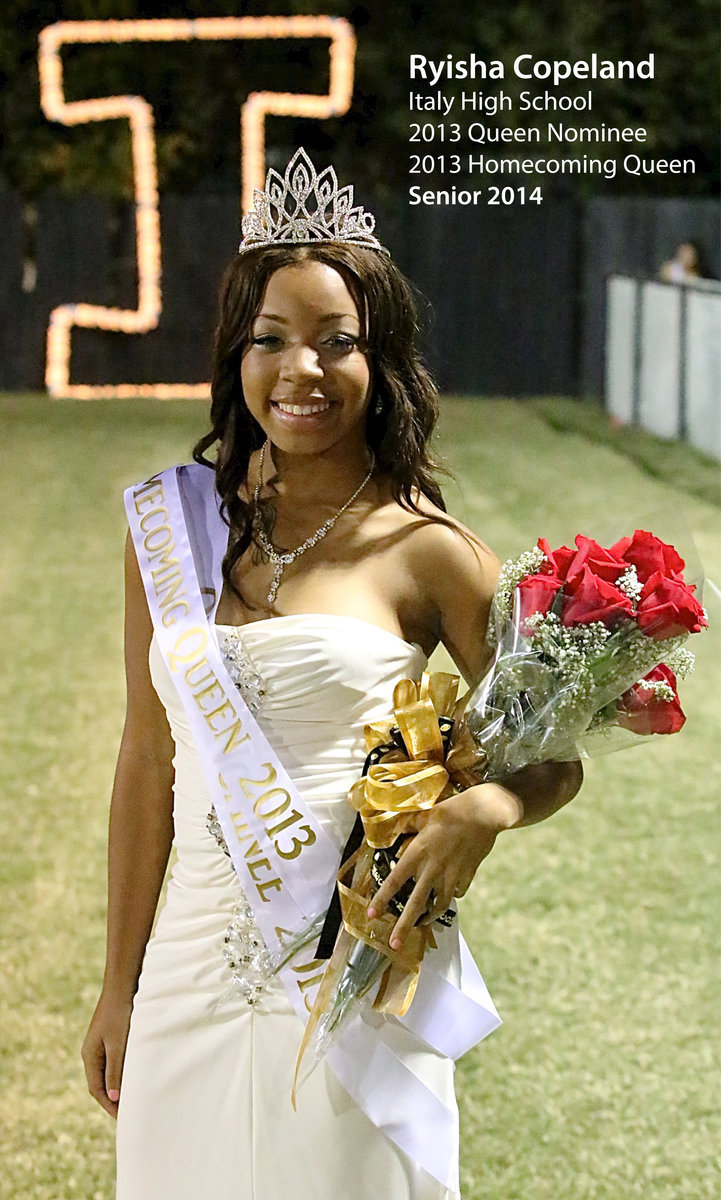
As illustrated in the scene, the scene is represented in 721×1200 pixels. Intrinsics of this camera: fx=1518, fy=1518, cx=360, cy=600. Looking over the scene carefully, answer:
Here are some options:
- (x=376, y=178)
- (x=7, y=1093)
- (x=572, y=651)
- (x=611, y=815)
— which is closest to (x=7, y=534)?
(x=611, y=815)

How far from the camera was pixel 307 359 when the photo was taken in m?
1.51

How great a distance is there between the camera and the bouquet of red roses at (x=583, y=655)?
4.46ft

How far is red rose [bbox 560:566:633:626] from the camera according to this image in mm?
1359

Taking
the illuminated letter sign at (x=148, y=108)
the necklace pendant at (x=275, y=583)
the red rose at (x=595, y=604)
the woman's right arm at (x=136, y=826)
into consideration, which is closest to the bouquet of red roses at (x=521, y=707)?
the red rose at (x=595, y=604)

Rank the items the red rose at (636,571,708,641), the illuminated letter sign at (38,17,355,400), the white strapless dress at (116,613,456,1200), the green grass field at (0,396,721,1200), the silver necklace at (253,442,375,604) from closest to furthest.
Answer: the red rose at (636,571,708,641) < the white strapless dress at (116,613,456,1200) < the silver necklace at (253,442,375,604) < the green grass field at (0,396,721,1200) < the illuminated letter sign at (38,17,355,400)

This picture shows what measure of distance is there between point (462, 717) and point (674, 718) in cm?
20

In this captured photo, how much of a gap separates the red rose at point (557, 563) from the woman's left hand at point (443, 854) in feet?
0.70

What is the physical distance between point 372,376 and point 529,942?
7.15 ft

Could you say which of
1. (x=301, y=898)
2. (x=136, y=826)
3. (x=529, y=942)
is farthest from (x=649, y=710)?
(x=529, y=942)

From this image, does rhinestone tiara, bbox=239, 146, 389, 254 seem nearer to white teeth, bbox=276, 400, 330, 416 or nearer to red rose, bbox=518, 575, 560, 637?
white teeth, bbox=276, 400, 330, 416

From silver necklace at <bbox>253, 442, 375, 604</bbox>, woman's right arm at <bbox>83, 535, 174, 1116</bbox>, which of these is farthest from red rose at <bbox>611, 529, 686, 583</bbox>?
woman's right arm at <bbox>83, 535, 174, 1116</bbox>

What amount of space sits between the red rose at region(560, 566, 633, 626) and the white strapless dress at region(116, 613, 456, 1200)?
0.22 metres

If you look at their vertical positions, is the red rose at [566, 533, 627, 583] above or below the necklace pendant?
above

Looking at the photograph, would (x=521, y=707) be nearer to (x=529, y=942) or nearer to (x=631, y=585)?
(x=631, y=585)
